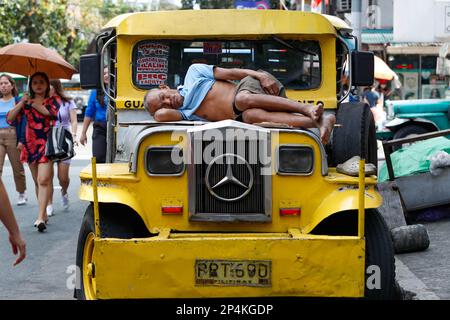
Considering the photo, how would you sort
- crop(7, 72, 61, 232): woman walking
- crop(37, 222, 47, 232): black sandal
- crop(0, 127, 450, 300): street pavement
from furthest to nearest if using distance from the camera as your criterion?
crop(7, 72, 61, 232): woman walking → crop(37, 222, 47, 232): black sandal → crop(0, 127, 450, 300): street pavement

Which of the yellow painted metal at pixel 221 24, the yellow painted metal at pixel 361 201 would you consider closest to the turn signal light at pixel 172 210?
the yellow painted metal at pixel 361 201

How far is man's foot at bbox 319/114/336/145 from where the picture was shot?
691cm

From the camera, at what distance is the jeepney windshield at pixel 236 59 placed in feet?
28.2

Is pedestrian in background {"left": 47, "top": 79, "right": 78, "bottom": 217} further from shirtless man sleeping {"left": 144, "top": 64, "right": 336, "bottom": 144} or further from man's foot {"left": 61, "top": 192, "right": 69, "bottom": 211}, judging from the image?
shirtless man sleeping {"left": 144, "top": 64, "right": 336, "bottom": 144}

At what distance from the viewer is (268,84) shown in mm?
7336

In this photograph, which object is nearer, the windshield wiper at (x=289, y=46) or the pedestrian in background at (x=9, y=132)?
the windshield wiper at (x=289, y=46)

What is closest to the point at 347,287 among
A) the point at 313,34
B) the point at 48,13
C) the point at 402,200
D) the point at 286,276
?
the point at 286,276

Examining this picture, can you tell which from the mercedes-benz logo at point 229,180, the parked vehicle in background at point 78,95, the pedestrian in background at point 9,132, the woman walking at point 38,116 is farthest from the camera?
the parked vehicle in background at point 78,95

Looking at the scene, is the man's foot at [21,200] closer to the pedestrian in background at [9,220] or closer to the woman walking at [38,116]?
the woman walking at [38,116]

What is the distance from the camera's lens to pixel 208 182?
6.34 meters

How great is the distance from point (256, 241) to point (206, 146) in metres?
0.74

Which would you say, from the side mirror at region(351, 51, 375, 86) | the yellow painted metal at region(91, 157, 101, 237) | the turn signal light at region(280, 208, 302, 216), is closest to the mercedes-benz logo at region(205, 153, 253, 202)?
the turn signal light at region(280, 208, 302, 216)

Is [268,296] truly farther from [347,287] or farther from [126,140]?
[126,140]

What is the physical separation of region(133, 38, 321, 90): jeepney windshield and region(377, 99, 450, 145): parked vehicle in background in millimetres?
11637
